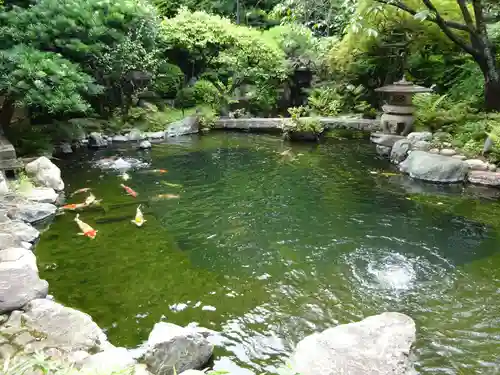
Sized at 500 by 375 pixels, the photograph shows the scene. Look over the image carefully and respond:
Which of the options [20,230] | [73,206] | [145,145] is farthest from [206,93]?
[20,230]

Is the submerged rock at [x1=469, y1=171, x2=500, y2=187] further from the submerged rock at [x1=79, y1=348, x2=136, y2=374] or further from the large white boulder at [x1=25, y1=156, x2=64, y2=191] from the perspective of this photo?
the large white boulder at [x1=25, y1=156, x2=64, y2=191]

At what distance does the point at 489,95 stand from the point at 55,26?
1126 cm

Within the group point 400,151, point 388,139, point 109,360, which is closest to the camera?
point 109,360

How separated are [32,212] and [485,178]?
9.12 metres

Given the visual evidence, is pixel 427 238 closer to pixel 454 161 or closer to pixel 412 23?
pixel 454 161

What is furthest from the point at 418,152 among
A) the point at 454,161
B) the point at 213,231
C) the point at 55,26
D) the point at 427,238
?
the point at 55,26

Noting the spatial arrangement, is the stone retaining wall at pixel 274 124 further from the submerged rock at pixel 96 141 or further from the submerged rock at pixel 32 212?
the submerged rock at pixel 32 212

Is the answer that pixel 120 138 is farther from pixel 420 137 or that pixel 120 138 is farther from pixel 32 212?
pixel 420 137

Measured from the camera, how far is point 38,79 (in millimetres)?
10188

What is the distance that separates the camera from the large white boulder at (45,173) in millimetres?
9422

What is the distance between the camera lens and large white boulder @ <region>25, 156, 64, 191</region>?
9422 mm

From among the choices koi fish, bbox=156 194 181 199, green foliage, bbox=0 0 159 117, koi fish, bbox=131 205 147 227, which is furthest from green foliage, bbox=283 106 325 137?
koi fish, bbox=131 205 147 227

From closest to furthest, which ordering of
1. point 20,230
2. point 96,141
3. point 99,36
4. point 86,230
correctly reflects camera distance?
point 20,230, point 86,230, point 99,36, point 96,141

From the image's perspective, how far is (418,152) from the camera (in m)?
11.0
